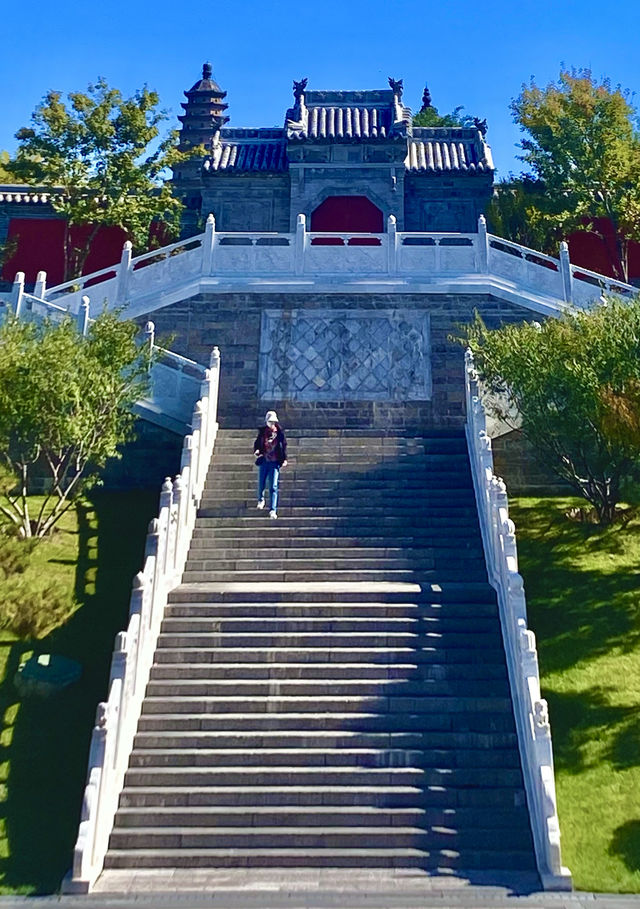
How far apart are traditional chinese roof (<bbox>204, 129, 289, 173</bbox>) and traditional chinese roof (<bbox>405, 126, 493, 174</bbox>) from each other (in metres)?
3.81

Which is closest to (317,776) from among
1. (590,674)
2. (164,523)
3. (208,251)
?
(590,674)

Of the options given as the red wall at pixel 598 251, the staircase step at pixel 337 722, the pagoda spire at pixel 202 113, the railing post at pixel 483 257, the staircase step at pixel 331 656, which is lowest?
the staircase step at pixel 337 722

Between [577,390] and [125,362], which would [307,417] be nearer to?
[125,362]

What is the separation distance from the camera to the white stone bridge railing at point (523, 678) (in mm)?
8406

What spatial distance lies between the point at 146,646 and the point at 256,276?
10.4m

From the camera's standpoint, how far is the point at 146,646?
1042cm

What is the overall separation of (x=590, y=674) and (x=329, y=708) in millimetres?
3286

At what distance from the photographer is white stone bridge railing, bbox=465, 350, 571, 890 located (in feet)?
27.6

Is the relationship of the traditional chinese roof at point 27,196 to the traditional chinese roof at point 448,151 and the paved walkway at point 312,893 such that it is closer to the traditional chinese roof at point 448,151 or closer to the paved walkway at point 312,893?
the traditional chinese roof at point 448,151

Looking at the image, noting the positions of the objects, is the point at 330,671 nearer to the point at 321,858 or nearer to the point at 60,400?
the point at 321,858

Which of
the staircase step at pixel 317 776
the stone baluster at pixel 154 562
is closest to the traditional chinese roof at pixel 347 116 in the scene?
the stone baluster at pixel 154 562

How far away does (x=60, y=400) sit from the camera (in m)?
13.6

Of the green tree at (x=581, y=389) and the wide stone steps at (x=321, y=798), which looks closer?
the wide stone steps at (x=321, y=798)

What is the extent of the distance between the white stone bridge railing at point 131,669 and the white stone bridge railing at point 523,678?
4.19 metres
